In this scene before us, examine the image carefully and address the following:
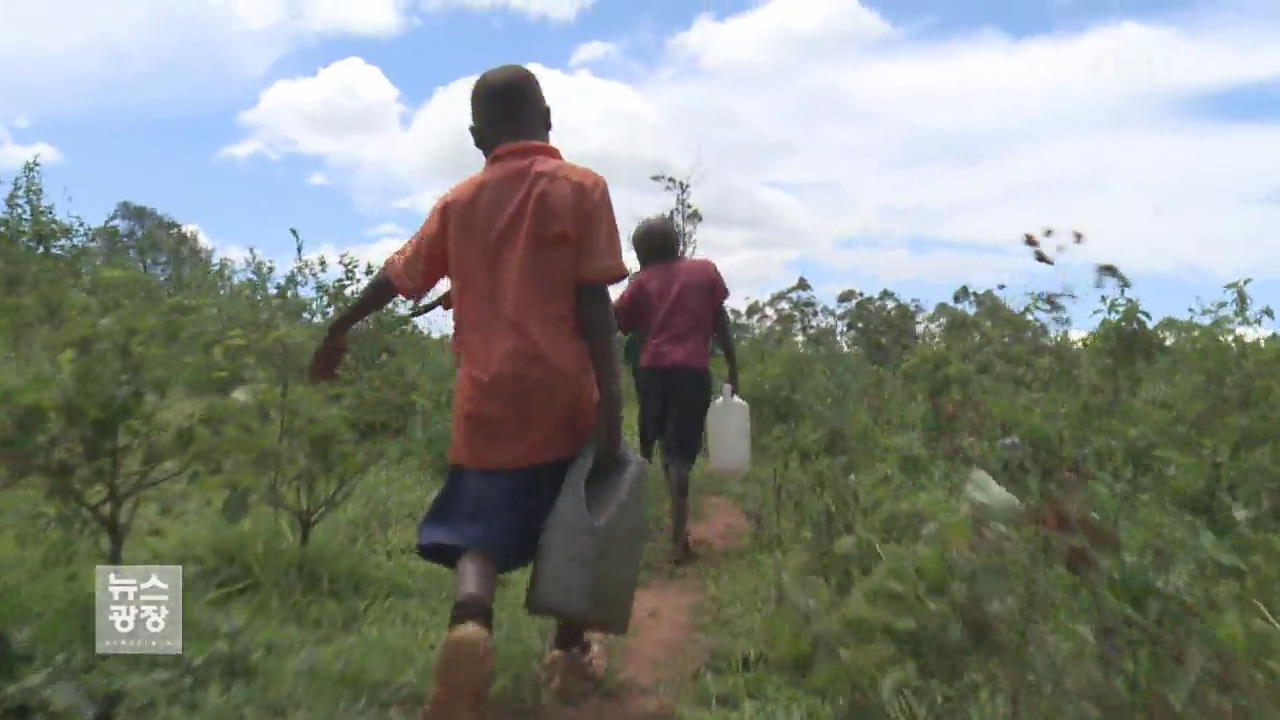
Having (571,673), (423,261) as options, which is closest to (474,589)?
(571,673)

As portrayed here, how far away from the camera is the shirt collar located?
2578 mm

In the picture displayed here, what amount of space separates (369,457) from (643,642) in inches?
43.0

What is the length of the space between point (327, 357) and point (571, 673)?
105cm

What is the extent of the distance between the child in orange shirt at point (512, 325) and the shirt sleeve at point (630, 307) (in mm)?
2233

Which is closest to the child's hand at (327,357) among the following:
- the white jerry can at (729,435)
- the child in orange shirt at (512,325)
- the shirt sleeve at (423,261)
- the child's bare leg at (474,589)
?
the child in orange shirt at (512,325)

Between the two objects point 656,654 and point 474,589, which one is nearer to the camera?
point 474,589

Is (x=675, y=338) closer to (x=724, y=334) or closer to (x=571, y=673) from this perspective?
(x=724, y=334)

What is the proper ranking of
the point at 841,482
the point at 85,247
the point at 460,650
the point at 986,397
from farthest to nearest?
1. the point at 85,247
2. the point at 986,397
3. the point at 841,482
4. the point at 460,650

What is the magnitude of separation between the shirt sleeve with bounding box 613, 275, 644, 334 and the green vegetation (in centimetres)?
99

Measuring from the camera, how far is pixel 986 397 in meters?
5.25

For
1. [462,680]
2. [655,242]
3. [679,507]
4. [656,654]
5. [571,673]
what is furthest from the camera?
[655,242]

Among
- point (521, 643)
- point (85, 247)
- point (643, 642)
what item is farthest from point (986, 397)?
point (85, 247)

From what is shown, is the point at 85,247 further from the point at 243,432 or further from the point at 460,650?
the point at 460,650

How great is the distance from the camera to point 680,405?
4.80m
